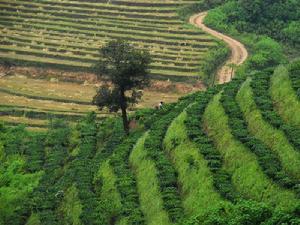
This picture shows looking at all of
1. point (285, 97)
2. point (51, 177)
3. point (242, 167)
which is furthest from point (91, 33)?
point (242, 167)

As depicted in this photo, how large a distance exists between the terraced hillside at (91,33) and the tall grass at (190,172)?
127 ft

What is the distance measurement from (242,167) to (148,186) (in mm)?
6348

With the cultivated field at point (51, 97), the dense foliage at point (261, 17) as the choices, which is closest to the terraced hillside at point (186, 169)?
the cultivated field at point (51, 97)

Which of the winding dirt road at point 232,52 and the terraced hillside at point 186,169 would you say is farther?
the winding dirt road at point 232,52

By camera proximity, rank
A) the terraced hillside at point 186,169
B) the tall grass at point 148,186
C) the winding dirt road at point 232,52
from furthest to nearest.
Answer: the winding dirt road at point 232,52
the tall grass at point 148,186
the terraced hillside at point 186,169

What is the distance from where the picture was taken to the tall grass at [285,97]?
39625mm

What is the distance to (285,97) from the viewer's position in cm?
4200

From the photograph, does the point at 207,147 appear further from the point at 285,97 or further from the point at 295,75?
the point at 295,75

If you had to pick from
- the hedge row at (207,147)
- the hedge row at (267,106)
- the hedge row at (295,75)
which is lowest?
the hedge row at (207,147)

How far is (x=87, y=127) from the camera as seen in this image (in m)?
56.4

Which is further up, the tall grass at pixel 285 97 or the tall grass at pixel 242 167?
the tall grass at pixel 285 97

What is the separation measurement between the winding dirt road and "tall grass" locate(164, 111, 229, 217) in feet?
119

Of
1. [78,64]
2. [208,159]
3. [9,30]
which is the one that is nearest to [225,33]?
[78,64]

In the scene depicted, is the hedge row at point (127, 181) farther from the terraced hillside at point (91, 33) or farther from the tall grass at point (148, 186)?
the terraced hillside at point (91, 33)
